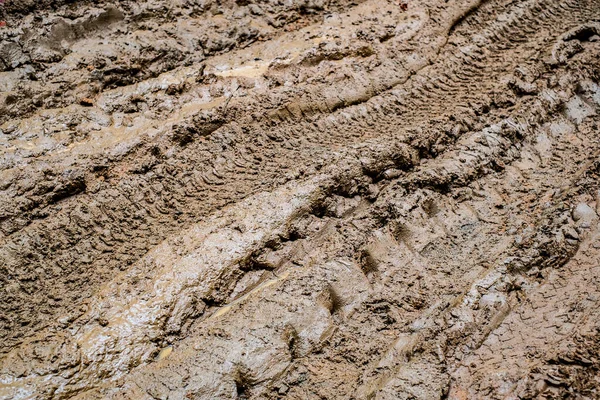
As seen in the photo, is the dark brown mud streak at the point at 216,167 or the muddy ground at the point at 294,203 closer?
the muddy ground at the point at 294,203

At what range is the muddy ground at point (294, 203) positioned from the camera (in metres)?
2.74

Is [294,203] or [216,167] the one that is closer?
[294,203]

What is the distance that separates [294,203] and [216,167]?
22.7 inches

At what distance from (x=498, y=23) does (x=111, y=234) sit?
3486mm

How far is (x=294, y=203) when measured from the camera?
331 centimetres

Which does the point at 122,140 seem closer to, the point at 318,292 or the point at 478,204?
the point at 318,292

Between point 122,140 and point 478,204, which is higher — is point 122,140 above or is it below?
above

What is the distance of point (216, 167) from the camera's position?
3508mm

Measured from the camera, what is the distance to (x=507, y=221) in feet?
11.1

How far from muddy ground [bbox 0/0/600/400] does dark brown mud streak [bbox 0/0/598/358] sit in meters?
0.01

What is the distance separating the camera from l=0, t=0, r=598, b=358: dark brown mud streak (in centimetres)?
302

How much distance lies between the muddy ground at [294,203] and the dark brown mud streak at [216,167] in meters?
0.01

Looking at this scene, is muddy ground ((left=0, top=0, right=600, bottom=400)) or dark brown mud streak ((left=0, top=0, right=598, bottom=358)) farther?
dark brown mud streak ((left=0, top=0, right=598, bottom=358))

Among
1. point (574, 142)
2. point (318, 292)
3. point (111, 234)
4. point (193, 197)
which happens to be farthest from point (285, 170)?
point (574, 142)
